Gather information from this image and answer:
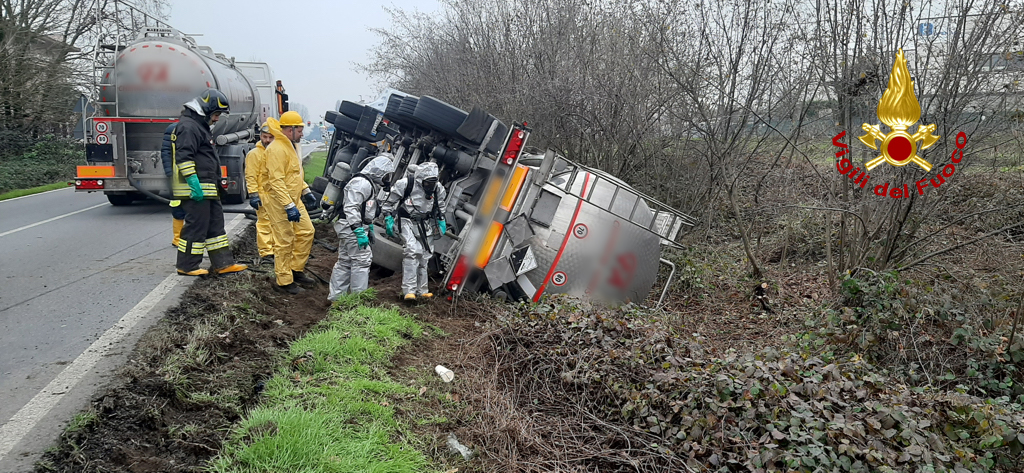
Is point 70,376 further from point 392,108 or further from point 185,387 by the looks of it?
point 392,108

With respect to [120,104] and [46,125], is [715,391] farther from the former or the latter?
[46,125]

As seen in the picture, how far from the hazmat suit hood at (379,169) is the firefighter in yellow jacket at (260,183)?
131cm

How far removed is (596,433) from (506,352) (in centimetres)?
124

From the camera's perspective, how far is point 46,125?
22.9 m

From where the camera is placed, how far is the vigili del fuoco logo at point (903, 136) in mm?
5391

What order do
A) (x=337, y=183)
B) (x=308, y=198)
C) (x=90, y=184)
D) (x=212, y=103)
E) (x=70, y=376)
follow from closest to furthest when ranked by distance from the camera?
(x=70, y=376) < (x=212, y=103) < (x=308, y=198) < (x=337, y=183) < (x=90, y=184)

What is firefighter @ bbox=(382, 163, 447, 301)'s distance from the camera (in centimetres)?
662

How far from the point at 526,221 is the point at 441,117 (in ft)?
4.89

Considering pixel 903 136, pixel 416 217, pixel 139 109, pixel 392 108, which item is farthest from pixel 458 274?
pixel 139 109

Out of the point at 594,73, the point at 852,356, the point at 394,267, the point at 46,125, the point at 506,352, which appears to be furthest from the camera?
the point at 46,125

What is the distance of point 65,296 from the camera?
613 centimetres

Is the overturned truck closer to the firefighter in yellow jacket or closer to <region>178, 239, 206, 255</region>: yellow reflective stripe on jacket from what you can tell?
the firefighter in yellow jacket

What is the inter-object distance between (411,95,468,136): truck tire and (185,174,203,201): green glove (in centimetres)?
231

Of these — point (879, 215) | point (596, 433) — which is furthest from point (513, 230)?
point (879, 215)
